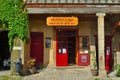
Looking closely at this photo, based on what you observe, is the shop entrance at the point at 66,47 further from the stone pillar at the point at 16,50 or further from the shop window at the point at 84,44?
the stone pillar at the point at 16,50

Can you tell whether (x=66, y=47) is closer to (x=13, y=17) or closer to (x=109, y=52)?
(x=109, y=52)

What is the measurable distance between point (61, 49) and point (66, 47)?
0.38 m

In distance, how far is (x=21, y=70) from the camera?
19.4 m

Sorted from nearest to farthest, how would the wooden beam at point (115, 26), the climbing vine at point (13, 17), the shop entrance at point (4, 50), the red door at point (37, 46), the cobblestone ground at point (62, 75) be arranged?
the cobblestone ground at point (62, 75), the climbing vine at point (13, 17), the wooden beam at point (115, 26), the red door at point (37, 46), the shop entrance at point (4, 50)

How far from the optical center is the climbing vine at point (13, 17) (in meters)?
19.6

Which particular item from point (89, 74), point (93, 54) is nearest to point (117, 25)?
point (93, 54)

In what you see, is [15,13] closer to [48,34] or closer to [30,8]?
[30,8]

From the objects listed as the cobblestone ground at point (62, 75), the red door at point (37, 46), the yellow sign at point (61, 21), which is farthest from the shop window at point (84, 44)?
the yellow sign at point (61, 21)

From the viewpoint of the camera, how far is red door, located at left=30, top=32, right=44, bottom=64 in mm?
22625

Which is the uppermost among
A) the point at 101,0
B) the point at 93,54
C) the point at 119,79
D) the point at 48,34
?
the point at 101,0

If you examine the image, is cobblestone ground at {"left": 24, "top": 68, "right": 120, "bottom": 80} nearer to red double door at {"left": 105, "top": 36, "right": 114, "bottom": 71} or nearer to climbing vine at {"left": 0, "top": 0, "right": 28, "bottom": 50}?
red double door at {"left": 105, "top": 36, "right": 114, "bottom": 71}

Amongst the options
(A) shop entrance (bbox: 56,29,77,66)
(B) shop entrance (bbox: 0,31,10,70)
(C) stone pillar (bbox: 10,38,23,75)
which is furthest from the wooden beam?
(B) shop entrance (bbox: 0,31,10,70)

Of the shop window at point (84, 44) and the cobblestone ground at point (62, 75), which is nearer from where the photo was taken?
the cobblestone ground at point (62, 75)

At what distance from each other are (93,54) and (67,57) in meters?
2.22
